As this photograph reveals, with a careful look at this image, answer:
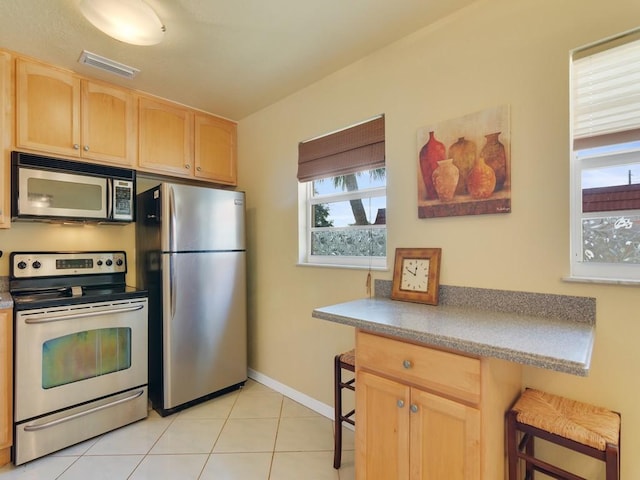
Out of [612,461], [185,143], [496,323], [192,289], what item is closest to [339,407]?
[496,323]

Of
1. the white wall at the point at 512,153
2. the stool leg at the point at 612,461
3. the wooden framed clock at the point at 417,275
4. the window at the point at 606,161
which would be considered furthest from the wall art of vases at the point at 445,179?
the stool leg at the point at 612,461

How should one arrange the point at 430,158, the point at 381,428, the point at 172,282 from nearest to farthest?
the point at 381,428
the point at 430,158
the point at 172,282

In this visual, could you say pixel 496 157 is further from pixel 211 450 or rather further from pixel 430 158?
pixel 211 450

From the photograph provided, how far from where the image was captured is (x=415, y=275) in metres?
1.81

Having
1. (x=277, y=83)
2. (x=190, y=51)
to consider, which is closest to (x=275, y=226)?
(x=277, y=83)

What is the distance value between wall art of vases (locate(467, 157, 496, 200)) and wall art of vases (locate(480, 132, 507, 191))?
0.7 inches

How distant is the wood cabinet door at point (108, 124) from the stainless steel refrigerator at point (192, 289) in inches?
14.2

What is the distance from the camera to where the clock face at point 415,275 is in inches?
69.7

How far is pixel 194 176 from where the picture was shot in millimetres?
2850

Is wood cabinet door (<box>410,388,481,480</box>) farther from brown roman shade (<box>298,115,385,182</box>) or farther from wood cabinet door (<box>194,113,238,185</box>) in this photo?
wood cabinet door (<box>194,113,238,185</box>)

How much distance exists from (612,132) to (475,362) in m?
1.11

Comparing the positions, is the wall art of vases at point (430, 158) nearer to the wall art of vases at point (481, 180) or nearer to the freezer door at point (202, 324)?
the wall art of vases at point (481, 180)

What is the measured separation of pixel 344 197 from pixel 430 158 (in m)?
0.74

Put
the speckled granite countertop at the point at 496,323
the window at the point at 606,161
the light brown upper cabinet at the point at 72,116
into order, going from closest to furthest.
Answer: the speckled granite countertop at the point at 496,323 → the window at the point at 606,161 → the light brown upper cabinet at the point at 72,116
